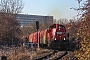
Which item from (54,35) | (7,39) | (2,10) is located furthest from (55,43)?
(2,10)

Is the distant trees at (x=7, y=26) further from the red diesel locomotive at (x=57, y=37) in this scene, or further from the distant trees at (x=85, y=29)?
the distant trees at (x=85, y=29)

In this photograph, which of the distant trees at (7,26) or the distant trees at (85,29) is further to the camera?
the distant trees at (7,26)

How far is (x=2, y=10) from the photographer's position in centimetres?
4806

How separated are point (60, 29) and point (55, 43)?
6.30 feet

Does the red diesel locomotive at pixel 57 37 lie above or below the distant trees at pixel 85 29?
below

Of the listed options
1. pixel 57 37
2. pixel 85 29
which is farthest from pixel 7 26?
pixel 85 29

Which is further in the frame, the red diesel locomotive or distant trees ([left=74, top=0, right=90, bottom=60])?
the red diesel locomotive

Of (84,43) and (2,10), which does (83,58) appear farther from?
(2,10)

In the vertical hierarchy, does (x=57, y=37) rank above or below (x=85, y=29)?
below

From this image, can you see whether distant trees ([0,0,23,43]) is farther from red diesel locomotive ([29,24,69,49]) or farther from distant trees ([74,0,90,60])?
distant trees ([74,0,90,60])

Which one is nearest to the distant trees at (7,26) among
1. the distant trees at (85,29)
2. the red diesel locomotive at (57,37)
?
the red diesel locomotive at (57,37)

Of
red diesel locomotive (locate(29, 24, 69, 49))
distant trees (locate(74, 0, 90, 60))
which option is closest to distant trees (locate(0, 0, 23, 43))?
red diesel locomotive (locate(29, 24, 69, 49))

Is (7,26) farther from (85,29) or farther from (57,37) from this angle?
(85,29)

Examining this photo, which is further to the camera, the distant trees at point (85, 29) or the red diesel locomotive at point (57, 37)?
the red diesel locomotive at point (57, 37)
